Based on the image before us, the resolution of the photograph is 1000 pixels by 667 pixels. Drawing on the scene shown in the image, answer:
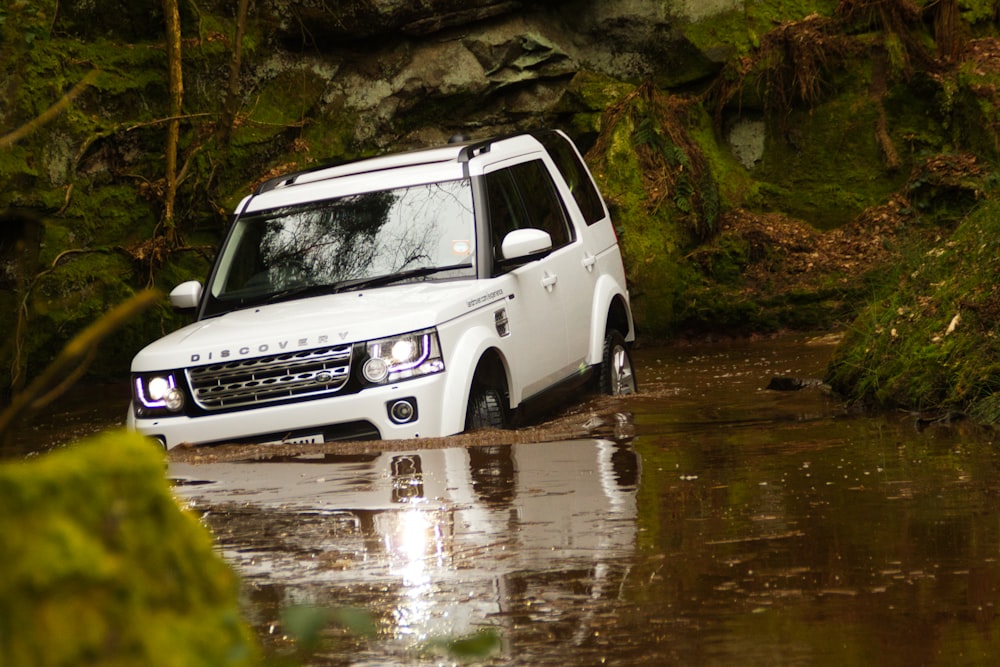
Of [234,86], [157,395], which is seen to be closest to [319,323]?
[157,395]

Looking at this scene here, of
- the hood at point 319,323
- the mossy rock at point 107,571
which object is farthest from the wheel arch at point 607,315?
the mossy rock at point 107,571

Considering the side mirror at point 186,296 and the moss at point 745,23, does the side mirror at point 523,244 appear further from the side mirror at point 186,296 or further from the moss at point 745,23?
the moss at point 745,23

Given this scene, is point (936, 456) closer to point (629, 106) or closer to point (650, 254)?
point (650, 254)

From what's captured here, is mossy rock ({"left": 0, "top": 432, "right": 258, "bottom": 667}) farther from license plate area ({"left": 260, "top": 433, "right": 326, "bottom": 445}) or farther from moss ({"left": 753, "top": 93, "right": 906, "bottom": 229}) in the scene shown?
moss ({"left": 753, "top": 93, "right": 906, "bottom": 229})

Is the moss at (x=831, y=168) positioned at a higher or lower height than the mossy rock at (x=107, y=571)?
higher

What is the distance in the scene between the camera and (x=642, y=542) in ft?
16.8

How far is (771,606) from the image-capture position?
13.7 ft

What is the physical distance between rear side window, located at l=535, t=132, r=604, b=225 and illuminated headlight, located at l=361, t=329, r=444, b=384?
3.00 metres

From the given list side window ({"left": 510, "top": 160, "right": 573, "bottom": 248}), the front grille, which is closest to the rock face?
side window ({"left": 510, "top": 160, "right": 573, "bottom": 248})

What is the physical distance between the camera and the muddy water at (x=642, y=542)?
12.9 ft

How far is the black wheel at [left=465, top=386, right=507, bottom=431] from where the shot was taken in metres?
8.05

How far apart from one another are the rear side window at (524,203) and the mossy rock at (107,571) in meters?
7.08

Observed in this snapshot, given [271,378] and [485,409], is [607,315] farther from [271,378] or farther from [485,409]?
[271,378]

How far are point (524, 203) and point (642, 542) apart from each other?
Answer: 463cm
